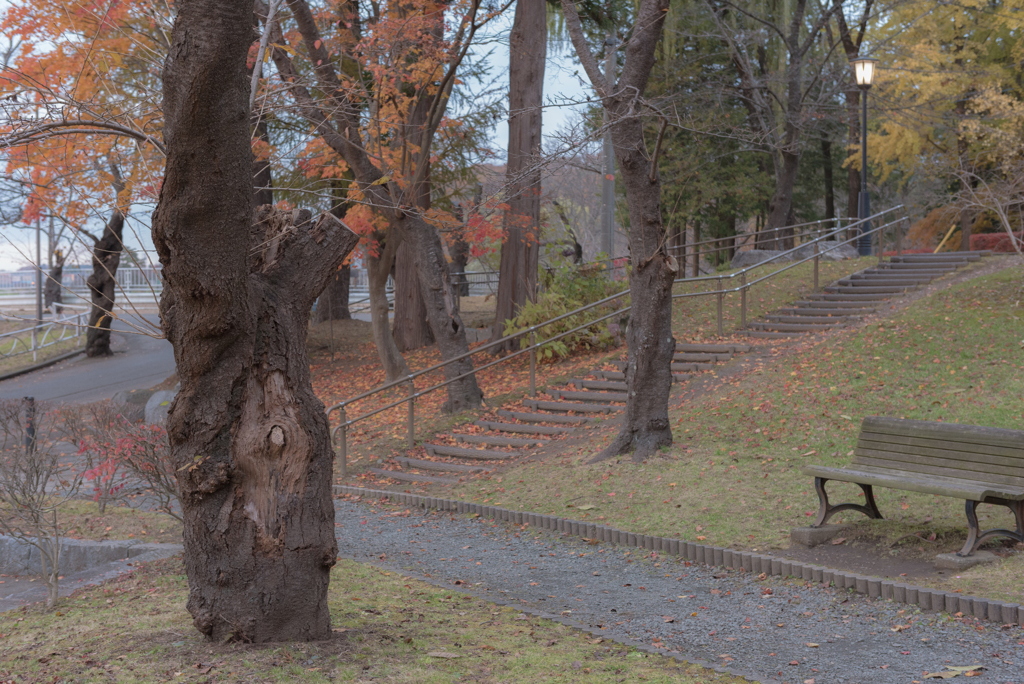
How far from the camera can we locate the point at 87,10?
26.3ft

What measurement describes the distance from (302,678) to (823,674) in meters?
2.60

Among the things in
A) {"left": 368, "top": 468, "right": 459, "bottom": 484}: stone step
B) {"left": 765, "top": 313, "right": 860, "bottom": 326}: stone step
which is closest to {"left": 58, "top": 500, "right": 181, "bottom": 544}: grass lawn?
{"left": 368, "top": 468, "right": 459, "bottom": 484}: stone step

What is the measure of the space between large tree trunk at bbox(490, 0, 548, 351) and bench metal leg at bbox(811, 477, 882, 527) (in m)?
9.80

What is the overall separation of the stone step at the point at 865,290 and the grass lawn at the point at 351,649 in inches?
493

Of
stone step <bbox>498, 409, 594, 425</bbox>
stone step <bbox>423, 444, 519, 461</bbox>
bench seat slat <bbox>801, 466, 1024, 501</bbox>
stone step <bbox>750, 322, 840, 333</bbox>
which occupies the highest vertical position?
stone step <bbox>750, 322, 840, 333</bbox>

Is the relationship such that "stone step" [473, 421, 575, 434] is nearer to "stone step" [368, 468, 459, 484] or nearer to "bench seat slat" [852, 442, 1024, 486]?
"stone step" [368, 468, 459, 484]

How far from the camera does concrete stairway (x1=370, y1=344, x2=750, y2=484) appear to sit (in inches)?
447

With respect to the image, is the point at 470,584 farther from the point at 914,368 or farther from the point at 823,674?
the point at 914,368

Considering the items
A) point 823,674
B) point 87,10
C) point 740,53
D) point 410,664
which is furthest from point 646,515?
point 740,53

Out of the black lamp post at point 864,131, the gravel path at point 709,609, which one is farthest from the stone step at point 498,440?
the black lamp post at point 864,131

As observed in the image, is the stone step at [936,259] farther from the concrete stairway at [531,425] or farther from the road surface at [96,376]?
the road surface at [96,376]

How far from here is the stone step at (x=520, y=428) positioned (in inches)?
463

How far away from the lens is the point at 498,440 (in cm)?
1182

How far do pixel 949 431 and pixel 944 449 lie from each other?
0.46ft
